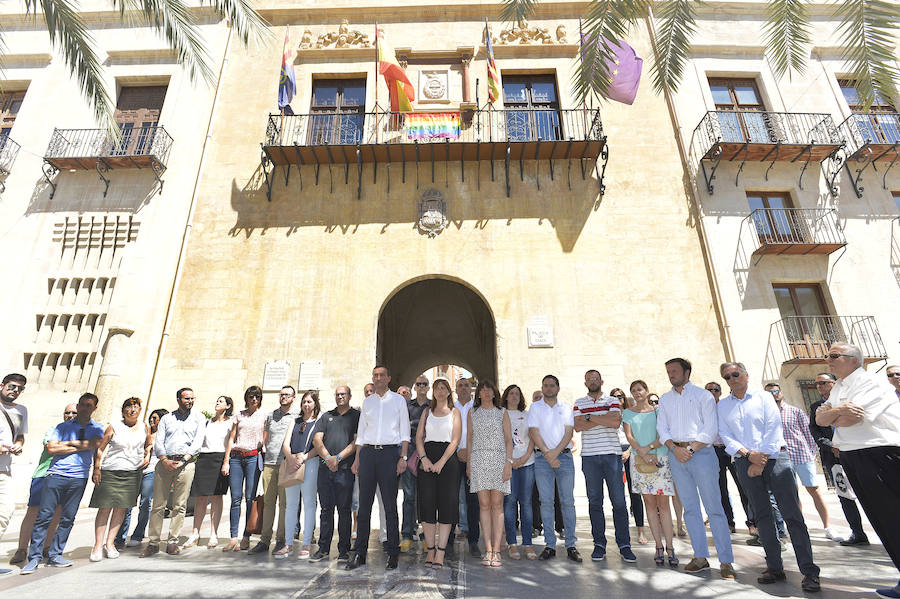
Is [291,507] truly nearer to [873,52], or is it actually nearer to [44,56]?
[873,52]

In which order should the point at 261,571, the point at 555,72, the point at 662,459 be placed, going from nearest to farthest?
the point at 261,571, the point at 662,459, the point at 555,72

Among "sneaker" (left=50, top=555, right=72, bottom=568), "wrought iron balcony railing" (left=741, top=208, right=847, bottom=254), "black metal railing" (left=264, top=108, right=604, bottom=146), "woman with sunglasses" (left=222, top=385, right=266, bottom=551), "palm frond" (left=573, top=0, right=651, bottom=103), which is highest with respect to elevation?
"black metal railing" (left=264, top=108, right=604, bottom=146)

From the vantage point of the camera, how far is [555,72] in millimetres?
13562

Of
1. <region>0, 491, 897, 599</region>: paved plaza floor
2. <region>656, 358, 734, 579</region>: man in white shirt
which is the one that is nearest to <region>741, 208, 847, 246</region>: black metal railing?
<region>0, 491, 897, 599</region>: paved plaza floor

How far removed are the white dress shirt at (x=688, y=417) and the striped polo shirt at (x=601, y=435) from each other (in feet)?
1.56

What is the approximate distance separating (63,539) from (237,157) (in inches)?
404

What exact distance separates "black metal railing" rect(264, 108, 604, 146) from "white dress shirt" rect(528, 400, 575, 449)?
875 cm

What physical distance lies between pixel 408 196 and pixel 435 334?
7090 mm

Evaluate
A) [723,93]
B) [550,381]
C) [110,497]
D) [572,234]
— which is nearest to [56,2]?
[110,497]

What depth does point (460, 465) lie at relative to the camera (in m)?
5.11

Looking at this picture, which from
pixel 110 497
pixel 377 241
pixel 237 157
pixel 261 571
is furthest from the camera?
pixel 237 157

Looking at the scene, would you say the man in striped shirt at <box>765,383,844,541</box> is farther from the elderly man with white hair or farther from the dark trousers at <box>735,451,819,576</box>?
the elderly man with white hair

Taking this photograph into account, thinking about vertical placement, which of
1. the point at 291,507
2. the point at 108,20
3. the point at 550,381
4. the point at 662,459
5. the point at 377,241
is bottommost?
the point at 291,507

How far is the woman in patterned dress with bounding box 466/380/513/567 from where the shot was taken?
4.56 meters
